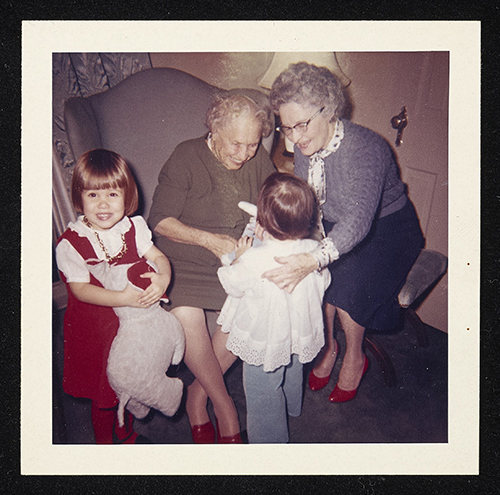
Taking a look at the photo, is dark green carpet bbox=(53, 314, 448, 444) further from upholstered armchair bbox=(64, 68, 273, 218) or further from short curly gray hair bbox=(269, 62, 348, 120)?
short curly gray hair bbox=(269, 62, 348, 120)

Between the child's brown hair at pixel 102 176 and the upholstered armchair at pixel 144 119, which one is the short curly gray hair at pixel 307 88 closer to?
the upholstered armchair at pixel 144 119

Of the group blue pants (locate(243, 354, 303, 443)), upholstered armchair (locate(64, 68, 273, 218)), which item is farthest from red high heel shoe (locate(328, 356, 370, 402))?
upholstered armchair (locate(64, 68, 273, 218))

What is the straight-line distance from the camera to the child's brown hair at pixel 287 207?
1.26 meters

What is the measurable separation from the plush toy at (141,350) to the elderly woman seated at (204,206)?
69 mm

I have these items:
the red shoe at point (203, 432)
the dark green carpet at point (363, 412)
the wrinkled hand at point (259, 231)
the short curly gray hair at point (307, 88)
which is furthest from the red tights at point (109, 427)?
the short curly gray hair at point (307, 88)

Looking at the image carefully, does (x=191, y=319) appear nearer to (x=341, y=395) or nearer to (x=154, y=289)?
(x=154, y=289)

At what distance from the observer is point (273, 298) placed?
126 cm

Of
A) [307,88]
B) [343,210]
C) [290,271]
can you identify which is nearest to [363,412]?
[290,271]

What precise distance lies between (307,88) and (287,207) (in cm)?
37

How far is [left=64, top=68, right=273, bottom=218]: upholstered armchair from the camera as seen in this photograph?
4.39ft

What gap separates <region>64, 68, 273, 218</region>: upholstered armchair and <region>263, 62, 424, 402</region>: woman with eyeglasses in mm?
143
